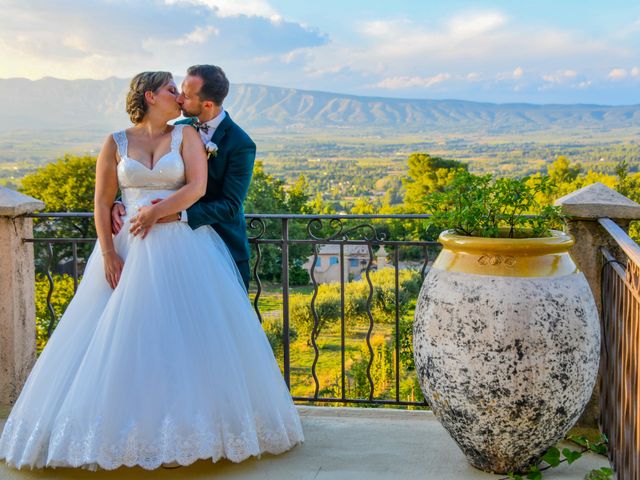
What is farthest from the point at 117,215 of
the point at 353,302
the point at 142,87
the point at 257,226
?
the point at 353,302

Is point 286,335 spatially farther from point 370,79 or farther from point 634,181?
point 370,79

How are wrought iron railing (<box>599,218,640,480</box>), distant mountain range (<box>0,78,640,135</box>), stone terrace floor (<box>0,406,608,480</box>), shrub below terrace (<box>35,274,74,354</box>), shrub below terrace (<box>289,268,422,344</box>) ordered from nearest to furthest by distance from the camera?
1. wrought iron railing (<box>599,218,640,480</box>)
2. stone terrace floor (<box>0,406,608,480</box>)
3. shrub below terrace (<box>289,268,422,344</box>)
4. shrub below terrace (<box>35,274,74,354</box>)
5. distant mountain range (<box>0,78,640,135</box>)

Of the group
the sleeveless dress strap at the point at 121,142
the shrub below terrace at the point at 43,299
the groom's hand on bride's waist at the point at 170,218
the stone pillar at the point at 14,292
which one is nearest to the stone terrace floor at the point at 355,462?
the stone pillar at the point at 14,292

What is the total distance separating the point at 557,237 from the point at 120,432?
1823mm

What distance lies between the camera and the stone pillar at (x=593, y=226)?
3.17 m

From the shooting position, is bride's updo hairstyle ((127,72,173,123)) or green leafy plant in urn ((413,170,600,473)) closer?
green leafy plant in urn ((413,170,600,473))

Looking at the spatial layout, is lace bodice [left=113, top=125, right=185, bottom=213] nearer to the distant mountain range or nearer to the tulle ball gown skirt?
the tulle ball gown skirt

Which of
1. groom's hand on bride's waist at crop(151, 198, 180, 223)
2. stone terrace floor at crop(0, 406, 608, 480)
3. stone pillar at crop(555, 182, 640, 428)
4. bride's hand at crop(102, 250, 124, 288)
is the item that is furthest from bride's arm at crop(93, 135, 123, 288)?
stone pillar at crop(555, 182, 640, 428)

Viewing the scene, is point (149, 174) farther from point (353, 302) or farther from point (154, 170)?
point (353, 302)

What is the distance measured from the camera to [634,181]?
31641 mm

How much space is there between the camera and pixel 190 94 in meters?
3.09

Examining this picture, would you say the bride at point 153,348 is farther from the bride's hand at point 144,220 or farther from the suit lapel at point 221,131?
the suit lapel at point 221,131

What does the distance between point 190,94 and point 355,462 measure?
5.72 feet

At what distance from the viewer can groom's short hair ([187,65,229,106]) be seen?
3.07 m
